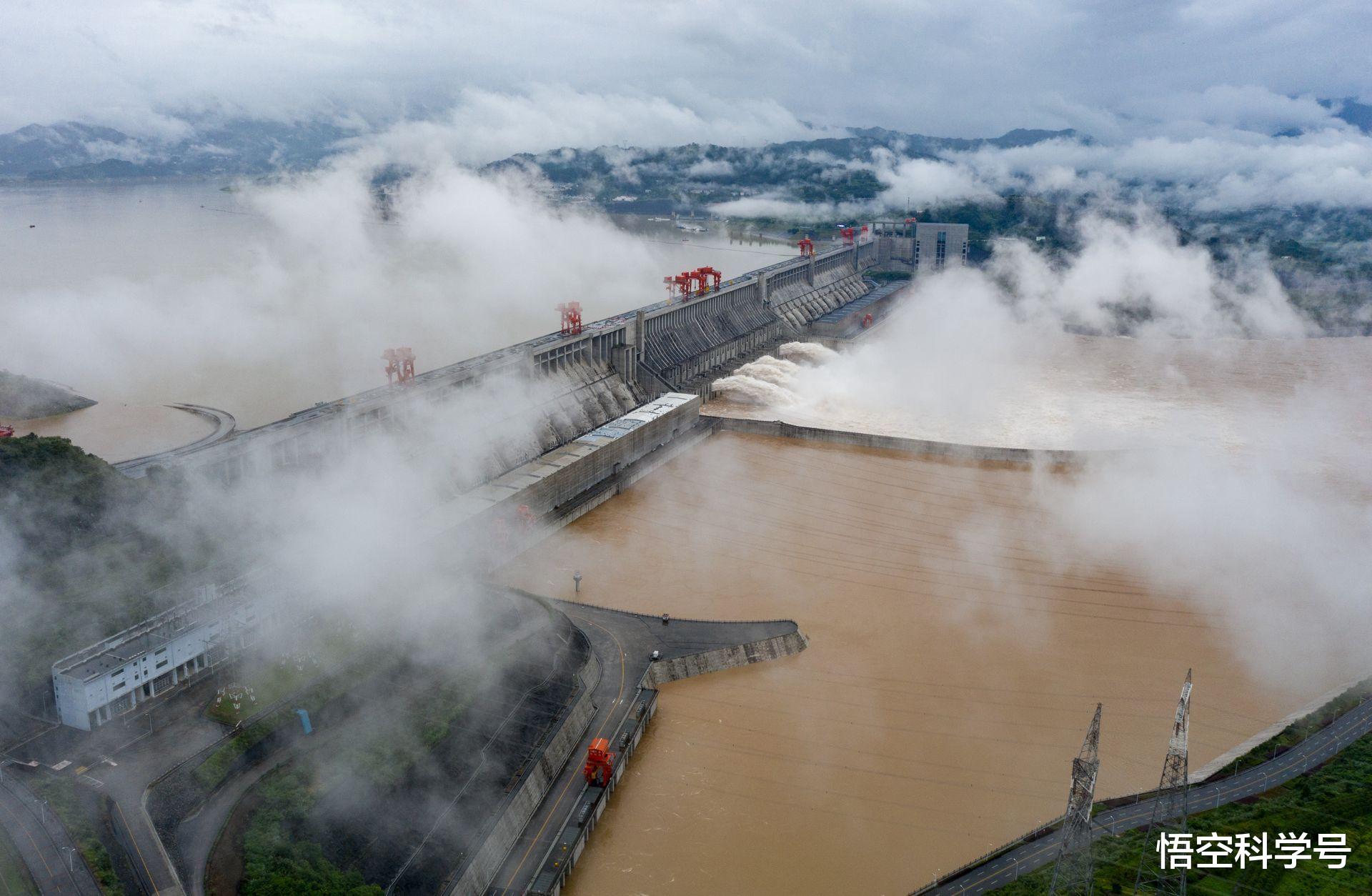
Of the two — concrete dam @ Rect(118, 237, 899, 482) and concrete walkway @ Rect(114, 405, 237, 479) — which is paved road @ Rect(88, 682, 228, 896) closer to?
concrete dam @ Rect(118, 237, 899, 482)

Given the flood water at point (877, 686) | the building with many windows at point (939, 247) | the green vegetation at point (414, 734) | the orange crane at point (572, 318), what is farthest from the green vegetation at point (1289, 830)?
the building with many windows at point (939, 247)

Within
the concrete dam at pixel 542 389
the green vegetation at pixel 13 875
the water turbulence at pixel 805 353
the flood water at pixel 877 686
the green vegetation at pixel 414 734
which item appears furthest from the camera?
the water turbulence at pixel 805 353

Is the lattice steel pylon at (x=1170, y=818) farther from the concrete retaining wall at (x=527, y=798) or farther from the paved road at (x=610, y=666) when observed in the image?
the concrete retaining wall at (x=527, y=798)

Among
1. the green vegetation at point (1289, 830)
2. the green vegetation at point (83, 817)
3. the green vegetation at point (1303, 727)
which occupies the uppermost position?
the green vegetation at point (83, 817)

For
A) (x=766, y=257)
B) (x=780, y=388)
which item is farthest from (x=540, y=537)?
(x=766, y=257)

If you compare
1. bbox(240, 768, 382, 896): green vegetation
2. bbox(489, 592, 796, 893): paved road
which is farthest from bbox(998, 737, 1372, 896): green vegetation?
bbox(240, 768, 382, 896): green vegetation

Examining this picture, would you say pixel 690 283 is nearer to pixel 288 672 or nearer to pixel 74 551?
pixel 74 551

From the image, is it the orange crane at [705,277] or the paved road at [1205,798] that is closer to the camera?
the paved road at [1205,798]
